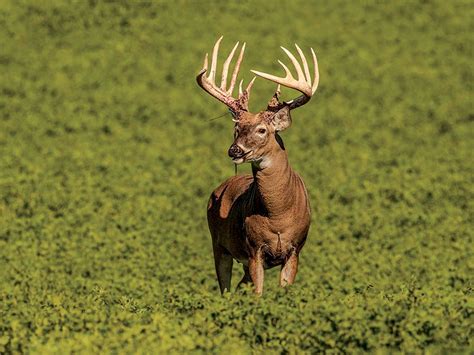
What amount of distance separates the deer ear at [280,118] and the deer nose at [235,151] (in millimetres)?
764

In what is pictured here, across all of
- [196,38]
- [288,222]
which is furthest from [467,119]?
[288,222]

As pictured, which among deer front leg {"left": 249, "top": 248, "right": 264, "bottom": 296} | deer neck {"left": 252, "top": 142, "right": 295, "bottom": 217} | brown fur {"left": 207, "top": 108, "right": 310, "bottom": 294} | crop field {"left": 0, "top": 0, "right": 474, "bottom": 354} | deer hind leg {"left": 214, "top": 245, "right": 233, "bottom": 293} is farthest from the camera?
deer hind leg {"left": 214, "top": 245, "right": 233, "bottom": 293}

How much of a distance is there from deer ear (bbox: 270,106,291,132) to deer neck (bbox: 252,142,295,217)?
10.4 inches

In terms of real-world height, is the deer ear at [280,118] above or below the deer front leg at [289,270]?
above

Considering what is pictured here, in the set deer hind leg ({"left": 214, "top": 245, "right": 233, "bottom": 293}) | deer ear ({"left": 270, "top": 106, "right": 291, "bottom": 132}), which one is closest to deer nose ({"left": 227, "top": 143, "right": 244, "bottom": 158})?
deer ear ({"left": 270, "top": 106, "right": 291, "bottom": 132})

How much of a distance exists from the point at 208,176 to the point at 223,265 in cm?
974

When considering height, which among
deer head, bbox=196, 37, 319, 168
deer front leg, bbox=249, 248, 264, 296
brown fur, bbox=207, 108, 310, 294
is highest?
deer head, bbox=196, 37, 319, 168

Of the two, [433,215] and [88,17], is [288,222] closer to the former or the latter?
[433,215]

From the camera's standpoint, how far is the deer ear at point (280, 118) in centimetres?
1445

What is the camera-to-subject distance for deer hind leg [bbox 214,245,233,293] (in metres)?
16.1

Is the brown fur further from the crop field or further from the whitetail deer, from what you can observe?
the crop field

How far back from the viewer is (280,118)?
14.5 meters

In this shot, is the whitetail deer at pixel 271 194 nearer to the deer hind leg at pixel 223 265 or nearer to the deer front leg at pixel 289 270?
the deer front leg at pixel 289 270

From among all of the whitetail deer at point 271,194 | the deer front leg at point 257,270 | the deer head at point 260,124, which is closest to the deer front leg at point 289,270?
the whitetail deer at point 271,194
